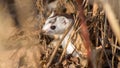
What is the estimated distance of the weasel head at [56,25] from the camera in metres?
1.93

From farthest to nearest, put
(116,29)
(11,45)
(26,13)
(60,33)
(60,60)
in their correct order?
(60,33) → (60,60) → (11,45) → (26,13) → (116,29)

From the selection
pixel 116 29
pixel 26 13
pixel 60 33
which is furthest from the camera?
pixel 60 33

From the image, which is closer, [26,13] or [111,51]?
[26,13]

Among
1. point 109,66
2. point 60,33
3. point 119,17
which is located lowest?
point 109,66

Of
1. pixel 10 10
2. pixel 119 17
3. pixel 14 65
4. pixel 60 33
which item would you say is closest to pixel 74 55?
pixel 60 33

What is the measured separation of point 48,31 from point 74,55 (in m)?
0.27

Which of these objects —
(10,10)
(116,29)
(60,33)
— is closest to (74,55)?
(60,33)

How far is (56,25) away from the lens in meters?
1.97

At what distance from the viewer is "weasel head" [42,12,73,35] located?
1.93 m

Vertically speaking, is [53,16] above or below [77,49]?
above

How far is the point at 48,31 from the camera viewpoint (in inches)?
76.0

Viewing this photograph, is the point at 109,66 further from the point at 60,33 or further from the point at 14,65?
the point at 14,65

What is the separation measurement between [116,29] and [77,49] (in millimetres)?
1200

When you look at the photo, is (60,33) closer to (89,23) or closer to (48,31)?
(48,31)
